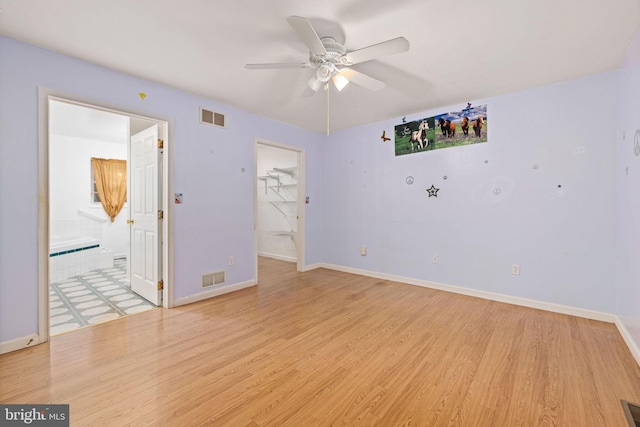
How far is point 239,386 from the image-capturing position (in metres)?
1.75

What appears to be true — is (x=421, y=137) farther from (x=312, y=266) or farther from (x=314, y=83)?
(x=312, y=266)

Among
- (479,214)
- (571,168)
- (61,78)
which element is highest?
(61,78)

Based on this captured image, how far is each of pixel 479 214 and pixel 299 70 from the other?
2.82m

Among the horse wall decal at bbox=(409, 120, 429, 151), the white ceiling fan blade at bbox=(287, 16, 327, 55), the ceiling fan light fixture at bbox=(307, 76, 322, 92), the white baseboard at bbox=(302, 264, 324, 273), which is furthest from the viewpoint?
the white baseboard at bbox=(302, 264, 324, 273)

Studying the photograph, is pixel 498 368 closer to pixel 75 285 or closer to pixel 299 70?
pixel 299 70

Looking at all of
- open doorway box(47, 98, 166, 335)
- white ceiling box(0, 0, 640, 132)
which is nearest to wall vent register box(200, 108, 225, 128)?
white ceiling box(0, 0, 640, 132)

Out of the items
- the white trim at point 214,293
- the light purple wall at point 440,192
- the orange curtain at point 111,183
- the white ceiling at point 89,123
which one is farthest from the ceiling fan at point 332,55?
the orange curtain at point 111,183

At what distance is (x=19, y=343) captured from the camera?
218 centimetres

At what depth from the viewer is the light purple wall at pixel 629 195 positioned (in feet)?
6.98

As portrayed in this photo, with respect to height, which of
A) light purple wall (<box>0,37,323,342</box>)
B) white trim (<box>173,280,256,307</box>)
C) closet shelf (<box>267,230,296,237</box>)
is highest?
light purple wall (<box>0,37,323,342</box>)

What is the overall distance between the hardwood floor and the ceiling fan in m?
2.28

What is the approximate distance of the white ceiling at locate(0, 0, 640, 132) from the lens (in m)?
1.84

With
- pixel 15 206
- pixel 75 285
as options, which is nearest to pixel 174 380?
pixel 15 206

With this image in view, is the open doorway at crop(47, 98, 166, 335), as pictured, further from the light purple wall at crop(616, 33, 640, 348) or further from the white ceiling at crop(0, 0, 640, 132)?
the light purple wall at crop(616, 33, 640, 348)
